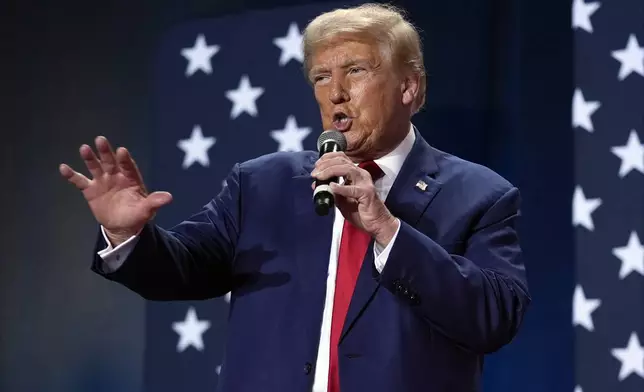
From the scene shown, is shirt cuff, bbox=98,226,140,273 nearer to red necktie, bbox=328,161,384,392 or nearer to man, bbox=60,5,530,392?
man, bbox=60,5,530,392

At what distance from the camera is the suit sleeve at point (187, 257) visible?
5.26 ft

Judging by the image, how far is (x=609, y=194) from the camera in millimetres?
3098

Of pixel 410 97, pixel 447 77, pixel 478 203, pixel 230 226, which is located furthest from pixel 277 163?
pixel 447 77

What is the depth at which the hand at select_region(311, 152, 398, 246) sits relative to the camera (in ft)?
4.65

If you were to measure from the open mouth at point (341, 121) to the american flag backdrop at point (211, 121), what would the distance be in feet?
4.68

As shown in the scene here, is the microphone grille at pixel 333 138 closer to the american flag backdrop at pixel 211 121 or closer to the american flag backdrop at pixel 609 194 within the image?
the american flag backdrop at pixel 211 121

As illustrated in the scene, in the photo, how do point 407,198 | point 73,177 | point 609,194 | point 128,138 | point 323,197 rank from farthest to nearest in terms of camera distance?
1. point 128,138
2. point 609,194
3. point 407,198
4. point 73,177
5. point 323,197

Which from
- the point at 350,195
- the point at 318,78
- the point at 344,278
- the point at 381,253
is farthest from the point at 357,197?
the point at 318,78

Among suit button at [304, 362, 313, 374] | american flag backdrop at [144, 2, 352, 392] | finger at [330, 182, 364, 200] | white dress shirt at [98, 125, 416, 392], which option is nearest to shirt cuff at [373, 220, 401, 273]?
white dress shirt at [98, 125, 416, 392]

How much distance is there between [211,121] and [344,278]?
185cm

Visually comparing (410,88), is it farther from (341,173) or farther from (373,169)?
(341,173)

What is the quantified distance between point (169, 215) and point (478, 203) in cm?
185

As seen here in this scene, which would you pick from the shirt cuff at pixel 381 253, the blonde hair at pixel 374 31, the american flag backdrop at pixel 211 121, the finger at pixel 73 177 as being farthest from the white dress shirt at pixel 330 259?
the american flag backdrop at pixel 211 121

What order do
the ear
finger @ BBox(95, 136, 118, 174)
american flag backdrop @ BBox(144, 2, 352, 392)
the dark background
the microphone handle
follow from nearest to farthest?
the microphone handle
finger @ BBox(95, 136, 118, 174)
the ear
the dark background
american flag backdrop @ BBox(144, 2, 352, 392)
